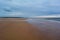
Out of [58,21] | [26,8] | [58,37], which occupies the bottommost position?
[58,37]

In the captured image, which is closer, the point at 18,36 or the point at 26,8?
the point at 18,36

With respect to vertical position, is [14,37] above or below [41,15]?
below

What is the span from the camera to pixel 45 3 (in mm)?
973

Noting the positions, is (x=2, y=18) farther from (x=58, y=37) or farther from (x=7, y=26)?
(x=58, y=37)

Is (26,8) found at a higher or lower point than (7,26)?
higher

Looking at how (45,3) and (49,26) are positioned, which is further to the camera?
(45,3)

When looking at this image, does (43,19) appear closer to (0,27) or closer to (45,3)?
(45,3)

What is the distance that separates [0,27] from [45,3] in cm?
45

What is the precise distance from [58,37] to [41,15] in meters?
0.22

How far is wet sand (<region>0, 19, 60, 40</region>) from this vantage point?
79cm

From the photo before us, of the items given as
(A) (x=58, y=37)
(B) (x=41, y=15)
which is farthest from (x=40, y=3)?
(A) (x=58, y=37)

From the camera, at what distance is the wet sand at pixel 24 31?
0.79m

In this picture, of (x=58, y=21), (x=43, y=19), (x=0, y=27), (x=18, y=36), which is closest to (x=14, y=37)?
(x=18, y=36)

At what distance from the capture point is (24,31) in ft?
2.73
